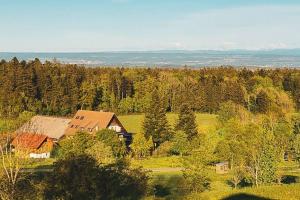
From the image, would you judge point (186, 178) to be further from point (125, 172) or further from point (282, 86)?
point (282, 86)

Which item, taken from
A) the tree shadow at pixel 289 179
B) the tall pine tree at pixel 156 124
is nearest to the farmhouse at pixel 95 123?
the tall pine tree at pixel 156 124

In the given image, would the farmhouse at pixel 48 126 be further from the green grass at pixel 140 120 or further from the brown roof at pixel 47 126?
the green grass at pixel 140 120

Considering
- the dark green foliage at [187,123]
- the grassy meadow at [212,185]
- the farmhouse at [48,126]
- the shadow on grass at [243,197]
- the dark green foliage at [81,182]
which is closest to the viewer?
the shadow on grass at [243,197]

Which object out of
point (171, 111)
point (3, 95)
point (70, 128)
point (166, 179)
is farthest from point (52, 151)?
point (171, 111)

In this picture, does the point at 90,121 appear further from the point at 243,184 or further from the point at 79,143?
the point at 243,184

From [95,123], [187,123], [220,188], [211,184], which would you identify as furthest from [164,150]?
[220,188]

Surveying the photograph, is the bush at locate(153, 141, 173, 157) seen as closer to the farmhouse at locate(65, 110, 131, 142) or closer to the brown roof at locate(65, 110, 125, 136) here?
the farmhouse at locate(65, 110, 131, 142)

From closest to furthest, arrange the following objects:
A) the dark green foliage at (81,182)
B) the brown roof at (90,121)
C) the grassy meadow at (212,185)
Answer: the grassy meadow at (212,185) → the dark green foliage at (81,182) → the brown roof at (90,121)
